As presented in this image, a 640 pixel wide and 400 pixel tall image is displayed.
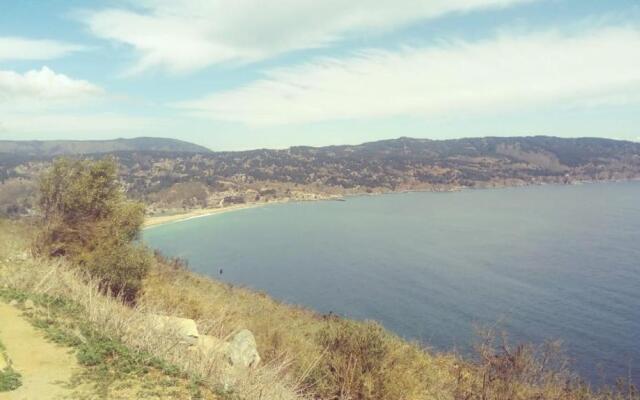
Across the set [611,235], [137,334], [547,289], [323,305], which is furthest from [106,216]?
[611,235]

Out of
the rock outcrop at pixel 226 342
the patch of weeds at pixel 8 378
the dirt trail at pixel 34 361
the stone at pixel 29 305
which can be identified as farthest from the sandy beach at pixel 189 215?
the patch of weeds at pixel 8 378

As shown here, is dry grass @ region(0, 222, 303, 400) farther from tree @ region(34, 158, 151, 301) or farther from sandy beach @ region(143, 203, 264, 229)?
sandy beach @ region(143, 203, 264, 229)

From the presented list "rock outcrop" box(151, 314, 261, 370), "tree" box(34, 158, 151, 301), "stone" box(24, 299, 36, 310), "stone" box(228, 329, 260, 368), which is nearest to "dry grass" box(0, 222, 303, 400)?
→ "stone" box(24, 299, 36, 310)

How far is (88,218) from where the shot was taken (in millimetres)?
27469

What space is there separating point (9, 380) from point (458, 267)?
65391 mm

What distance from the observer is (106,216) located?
2812 cm


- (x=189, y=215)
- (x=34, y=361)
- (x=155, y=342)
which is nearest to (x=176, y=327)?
(x=155, y=342)

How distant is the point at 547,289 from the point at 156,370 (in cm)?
5533

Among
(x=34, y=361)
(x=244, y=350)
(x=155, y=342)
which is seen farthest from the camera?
(x=244, y=350)

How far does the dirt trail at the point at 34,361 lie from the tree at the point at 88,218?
12708 millimetres

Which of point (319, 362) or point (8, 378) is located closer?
point (8, 378)

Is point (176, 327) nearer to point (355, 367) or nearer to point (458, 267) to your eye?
point (355, 367)

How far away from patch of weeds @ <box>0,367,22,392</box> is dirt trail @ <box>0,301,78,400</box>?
92 mm

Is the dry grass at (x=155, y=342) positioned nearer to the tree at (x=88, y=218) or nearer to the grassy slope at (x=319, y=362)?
the grassy slope at (x=319, y=362)
